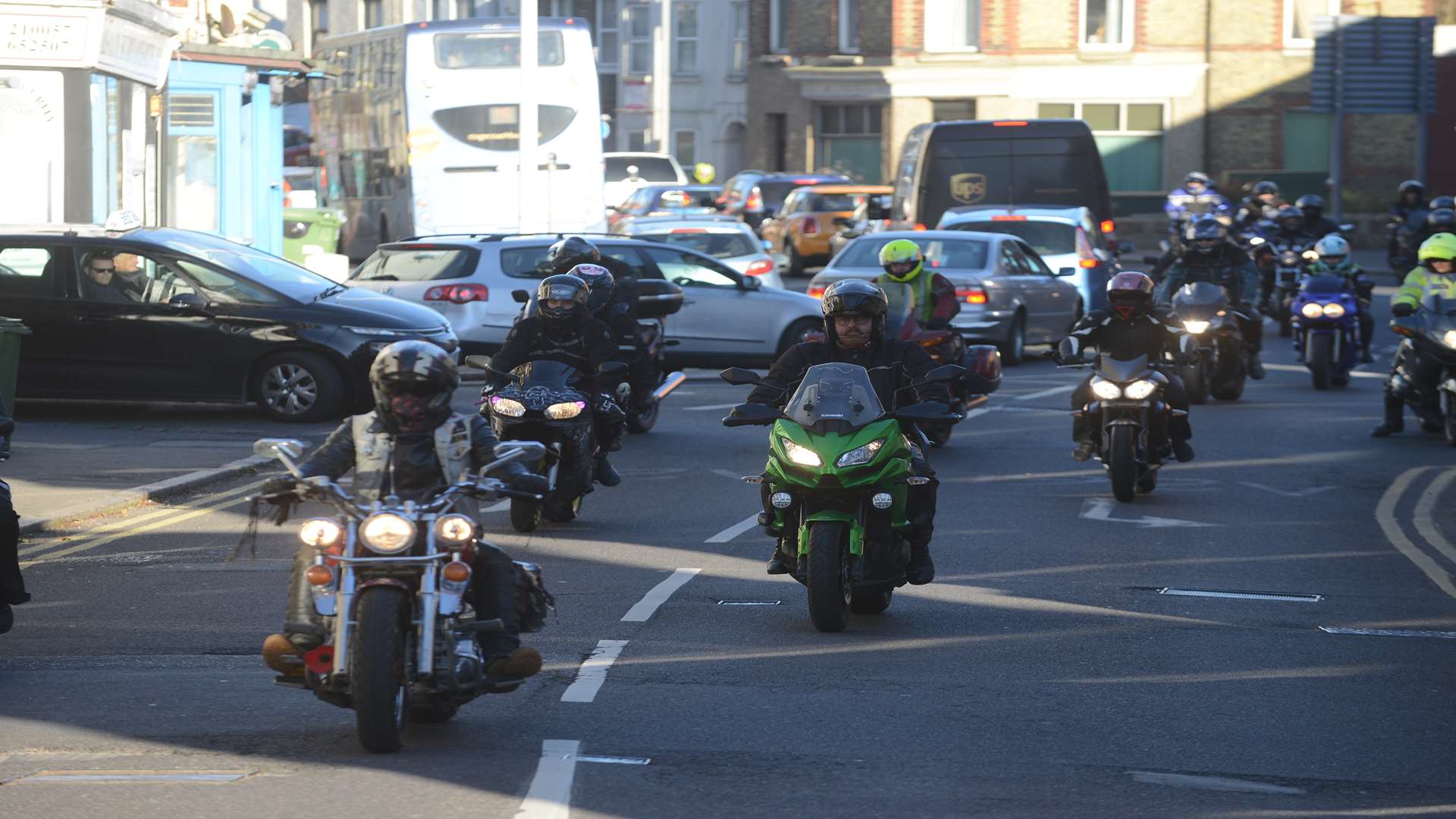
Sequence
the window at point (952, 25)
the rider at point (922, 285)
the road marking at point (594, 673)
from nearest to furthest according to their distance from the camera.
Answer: the road marking at point (594, 673) < the rider at point (922, 285) < the window at point (952, 25)

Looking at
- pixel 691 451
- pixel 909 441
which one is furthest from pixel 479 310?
pixel 909 441

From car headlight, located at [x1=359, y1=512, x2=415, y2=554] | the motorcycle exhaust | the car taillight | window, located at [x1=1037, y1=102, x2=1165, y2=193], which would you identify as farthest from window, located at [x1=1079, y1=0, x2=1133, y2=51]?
car headlight, located at [x1=359, y1=512, x2=415, y2=554]

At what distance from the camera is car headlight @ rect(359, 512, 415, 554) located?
22.1ft

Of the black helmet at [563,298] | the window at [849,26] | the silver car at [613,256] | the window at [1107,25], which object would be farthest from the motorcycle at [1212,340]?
the window at [849,26]

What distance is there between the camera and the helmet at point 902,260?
634 inches

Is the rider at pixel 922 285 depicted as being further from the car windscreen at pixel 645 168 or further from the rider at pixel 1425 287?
the car windscreen at pixel 645 168

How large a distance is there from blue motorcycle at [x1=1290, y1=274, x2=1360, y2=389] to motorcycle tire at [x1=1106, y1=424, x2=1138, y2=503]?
8094 mm

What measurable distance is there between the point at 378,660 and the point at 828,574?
3.00m

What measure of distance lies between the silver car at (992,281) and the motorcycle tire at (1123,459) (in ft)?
30.1

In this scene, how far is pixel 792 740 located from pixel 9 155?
2009 cm

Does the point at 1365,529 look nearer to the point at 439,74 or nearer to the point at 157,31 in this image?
the point at 157,31

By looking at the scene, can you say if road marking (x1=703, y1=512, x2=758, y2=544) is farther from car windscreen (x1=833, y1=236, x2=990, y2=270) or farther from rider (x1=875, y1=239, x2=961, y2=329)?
car windscreen (x1=833, y1=236, x2=990, y2=270)

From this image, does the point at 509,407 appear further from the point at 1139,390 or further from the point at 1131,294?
the point at 1131,294

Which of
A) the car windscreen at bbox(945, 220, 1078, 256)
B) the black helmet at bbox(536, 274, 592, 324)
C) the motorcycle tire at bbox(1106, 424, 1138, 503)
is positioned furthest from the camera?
the car windscreen at bbox(945, 220, 1078, 256)
